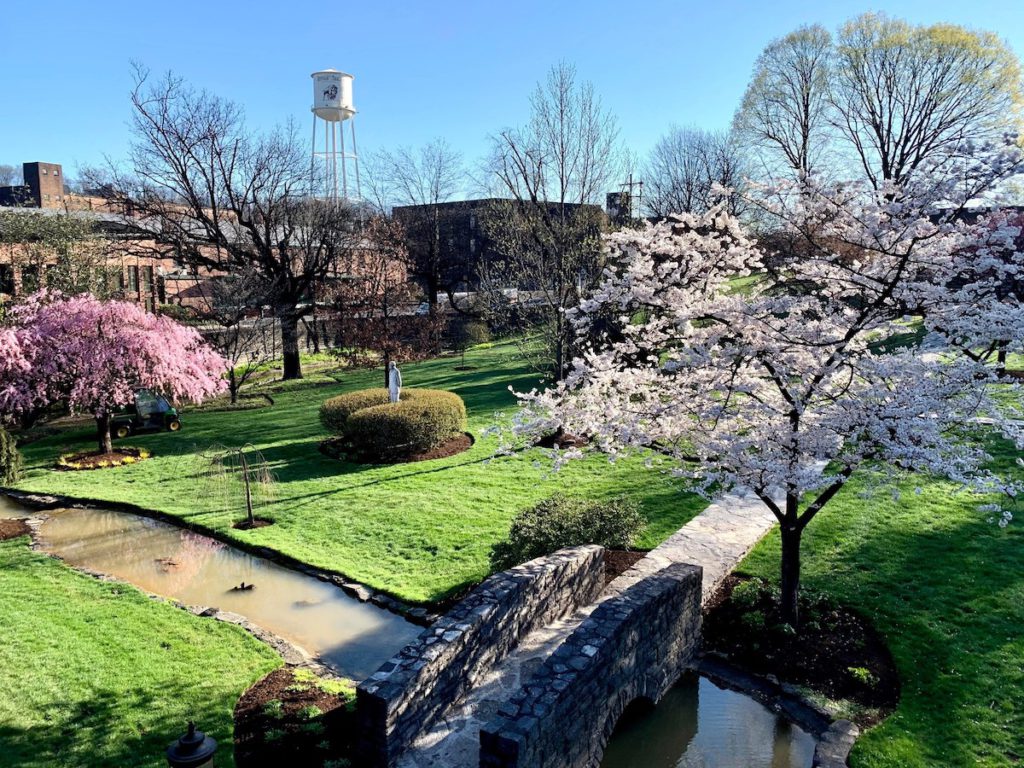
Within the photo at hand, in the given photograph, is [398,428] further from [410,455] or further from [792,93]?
[792,93]

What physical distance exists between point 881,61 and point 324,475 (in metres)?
28.0

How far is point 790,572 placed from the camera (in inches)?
293

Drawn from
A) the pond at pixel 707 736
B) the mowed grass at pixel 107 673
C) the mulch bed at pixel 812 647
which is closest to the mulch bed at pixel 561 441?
the mulch bed at pixel 812 647

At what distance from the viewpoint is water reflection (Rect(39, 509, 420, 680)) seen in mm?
7988

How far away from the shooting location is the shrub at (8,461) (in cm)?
1232

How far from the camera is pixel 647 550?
9594mm

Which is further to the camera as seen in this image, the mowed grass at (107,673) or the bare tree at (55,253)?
the bare tree at (55,253)

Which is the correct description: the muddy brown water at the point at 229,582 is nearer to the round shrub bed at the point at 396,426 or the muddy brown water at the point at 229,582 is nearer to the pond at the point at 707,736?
the pond at the point at 707,736

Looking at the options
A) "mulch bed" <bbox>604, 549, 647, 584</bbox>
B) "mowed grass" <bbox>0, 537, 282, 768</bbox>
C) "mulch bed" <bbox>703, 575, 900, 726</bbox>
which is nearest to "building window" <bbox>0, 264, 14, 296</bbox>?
"mowed grass" <bbox>0, 537, 282, 768</bbox>

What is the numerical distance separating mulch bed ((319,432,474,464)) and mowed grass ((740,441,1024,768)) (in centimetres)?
731

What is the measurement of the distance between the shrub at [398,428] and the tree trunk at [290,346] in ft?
38.0

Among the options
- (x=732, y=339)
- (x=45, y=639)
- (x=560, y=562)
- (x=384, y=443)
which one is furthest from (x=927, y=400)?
(x=384, y=443)

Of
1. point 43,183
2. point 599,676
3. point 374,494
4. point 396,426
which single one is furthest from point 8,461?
point 43,183

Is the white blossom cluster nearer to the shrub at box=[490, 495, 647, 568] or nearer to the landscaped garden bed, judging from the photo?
the shrub at box=[490, 495, 647, 568]
